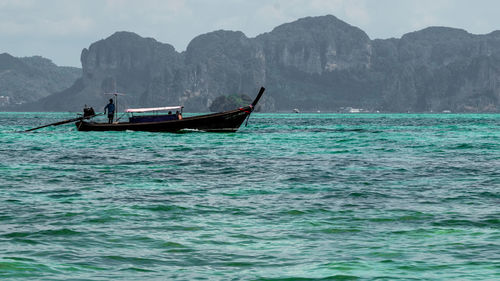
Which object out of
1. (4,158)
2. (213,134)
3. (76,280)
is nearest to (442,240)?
(76,280)

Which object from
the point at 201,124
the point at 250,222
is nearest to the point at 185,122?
the point at 201,124

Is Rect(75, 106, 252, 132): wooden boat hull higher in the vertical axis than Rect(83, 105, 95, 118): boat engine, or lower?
lower

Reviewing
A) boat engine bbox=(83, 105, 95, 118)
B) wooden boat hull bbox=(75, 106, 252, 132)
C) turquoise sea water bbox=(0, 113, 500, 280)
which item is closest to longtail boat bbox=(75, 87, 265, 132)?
wooden boat hull bbox=(75, 106, 252, 132)

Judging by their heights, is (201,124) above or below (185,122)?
below

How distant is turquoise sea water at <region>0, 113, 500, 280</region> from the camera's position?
32.6 feet

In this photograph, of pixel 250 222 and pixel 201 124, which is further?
pixel 201 124

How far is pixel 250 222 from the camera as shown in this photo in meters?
13.9

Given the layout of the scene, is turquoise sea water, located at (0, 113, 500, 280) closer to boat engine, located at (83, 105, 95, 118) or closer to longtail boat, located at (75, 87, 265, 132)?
longtail boat, located at (75, 87, 265, 132)

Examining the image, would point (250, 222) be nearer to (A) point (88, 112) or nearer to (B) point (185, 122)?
(B) point (185, 122)

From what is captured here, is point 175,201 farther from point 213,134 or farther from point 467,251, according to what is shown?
point 213,134

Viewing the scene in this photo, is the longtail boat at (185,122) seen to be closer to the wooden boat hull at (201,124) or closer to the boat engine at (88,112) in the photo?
the wooden boat hull at (201,124)

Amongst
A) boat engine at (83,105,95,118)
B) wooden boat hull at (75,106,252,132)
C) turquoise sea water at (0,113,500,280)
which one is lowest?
turquoise sea water at (0,113,500,280)

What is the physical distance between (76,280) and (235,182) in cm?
1235

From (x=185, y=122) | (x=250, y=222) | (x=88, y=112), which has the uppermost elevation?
(x=88, y=112)
